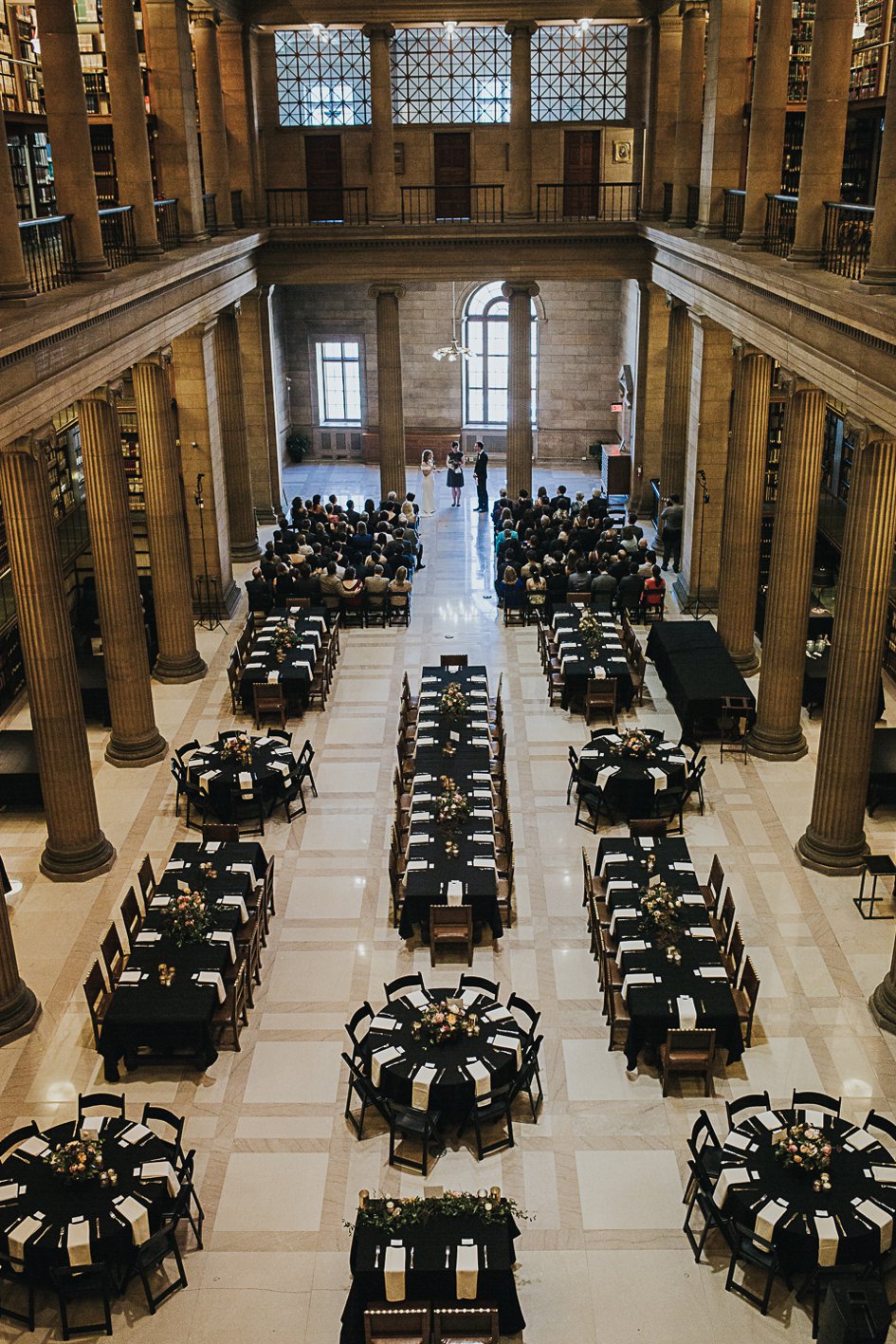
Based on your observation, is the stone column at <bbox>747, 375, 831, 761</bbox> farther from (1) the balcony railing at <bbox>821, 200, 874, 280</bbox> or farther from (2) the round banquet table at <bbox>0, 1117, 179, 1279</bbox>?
(2) the round banquet table at <bbox>0, 1117, 179, 1279</bbox>

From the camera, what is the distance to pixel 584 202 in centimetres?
2606

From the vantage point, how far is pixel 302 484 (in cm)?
2970

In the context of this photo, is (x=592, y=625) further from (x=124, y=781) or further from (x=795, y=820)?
(x=124, y=781)

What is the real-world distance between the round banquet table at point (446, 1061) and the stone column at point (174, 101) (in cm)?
1291

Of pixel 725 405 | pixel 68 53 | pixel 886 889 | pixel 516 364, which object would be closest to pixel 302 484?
pixel 516 364

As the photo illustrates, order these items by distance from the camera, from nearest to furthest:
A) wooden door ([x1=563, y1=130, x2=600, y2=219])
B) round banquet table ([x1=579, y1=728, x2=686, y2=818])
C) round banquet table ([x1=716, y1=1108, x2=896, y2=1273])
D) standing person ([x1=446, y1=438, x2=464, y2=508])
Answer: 1. round banquet table ([x1=716, y1=1108, x2=896, y2=1273])
2. round banquet table ([x1=579, y1=728, x2=686, y2=818])
3. wooden door ([x1=563, y1=130, x2=600, y2=219])
4. standing person ([x1=446, y1=438, x2=464, y2=508])

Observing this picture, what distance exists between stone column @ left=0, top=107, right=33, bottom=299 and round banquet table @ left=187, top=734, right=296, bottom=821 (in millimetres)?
5505

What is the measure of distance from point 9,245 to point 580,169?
58.4 ft

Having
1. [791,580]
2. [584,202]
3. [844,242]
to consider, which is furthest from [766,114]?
[584,202]

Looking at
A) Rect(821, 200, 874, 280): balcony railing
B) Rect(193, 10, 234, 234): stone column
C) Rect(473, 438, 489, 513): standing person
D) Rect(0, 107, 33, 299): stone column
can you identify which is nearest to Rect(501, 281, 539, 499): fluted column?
Rect(473, 438, 489, 513): standing person

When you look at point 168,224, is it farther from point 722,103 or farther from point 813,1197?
point 813,1197

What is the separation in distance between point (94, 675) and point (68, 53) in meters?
7.49

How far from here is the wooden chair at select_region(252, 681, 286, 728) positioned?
54.5ft

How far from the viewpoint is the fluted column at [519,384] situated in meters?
24.4
